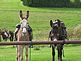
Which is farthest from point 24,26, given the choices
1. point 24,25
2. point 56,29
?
point 56,29

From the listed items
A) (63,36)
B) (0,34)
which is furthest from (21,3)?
(63,36)

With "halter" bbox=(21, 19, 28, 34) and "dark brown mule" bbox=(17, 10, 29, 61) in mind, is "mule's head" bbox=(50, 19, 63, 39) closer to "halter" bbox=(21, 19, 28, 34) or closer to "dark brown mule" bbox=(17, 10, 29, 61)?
"dark brown mule" bbox=(17, 10, 29, 61)

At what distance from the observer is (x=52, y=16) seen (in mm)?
75062

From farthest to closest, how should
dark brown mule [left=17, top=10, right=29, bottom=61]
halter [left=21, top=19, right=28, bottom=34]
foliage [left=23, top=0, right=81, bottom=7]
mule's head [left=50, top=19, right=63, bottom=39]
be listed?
foliage [left=23, top=0, right=81, bottom=7]
mule's head [left=50, top=19, right=63, bottom=39]
dark brown mule [left=17, top=10, right=29, bottom=61]
halter [left=21, top=19, right=28, bottom=34]

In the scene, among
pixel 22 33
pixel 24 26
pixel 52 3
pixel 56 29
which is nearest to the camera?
pixel 24 26

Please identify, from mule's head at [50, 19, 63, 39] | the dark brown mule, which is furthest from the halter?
mule's head at [50, 19, 63, 39]

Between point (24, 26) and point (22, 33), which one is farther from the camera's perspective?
point (22, 33)

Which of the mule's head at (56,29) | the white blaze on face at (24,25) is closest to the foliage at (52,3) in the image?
the mule's head at (56,29)

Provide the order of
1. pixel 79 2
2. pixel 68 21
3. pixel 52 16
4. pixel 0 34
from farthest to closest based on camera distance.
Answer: pixel 79 2 → pixel 52 16 → pixel 68 21 → pixel 0 34

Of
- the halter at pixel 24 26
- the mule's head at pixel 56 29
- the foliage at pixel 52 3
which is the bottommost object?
the foliage at pixel 52 3

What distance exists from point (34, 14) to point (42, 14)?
61.0 inches

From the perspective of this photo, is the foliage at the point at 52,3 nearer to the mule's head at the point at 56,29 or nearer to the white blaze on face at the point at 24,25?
the mule's head at the point at 56,29

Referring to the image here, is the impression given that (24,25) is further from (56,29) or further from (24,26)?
(56,29)

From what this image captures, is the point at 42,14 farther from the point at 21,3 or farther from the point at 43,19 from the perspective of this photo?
the point at 21,3
